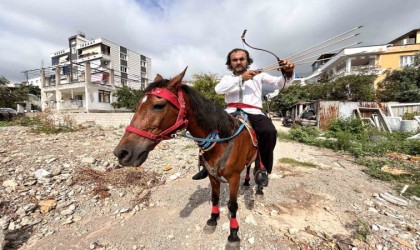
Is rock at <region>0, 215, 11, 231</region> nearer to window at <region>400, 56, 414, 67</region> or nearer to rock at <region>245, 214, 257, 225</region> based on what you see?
rock at <region>245, 214, 257, 225</region>

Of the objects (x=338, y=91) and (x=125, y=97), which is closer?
(x=338, y=91)

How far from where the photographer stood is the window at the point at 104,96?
2778 cm

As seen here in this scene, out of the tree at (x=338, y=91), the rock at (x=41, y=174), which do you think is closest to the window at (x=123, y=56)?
the tree at (x=338, y=91)

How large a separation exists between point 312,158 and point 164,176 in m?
4.96

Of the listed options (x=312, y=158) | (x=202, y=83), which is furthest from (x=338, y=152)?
(x=202, y=83)

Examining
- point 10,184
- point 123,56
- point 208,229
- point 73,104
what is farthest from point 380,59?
point 123,56

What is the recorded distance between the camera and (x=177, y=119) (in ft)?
A: 5.81

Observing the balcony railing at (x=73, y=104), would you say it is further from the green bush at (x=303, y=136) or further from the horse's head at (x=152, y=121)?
the horse's head at (x=152, y=121)

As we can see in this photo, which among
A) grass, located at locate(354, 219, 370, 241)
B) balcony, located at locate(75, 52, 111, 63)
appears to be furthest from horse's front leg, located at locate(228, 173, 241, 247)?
balcony, located at locate(75, 52, 111, 63)

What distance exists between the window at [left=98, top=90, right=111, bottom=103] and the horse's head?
1172 inches

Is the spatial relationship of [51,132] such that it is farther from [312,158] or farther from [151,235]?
[312,158]

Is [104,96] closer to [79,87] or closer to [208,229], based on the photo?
[79,87]

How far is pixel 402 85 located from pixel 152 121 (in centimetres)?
2965

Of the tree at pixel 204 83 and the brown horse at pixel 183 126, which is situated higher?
the tree at pixel 204 83
